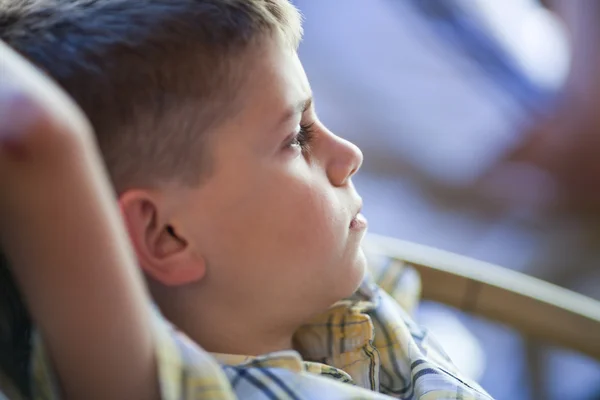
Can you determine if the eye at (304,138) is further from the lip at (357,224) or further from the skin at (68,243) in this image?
the skin at (68,243)

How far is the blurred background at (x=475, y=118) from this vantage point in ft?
3.87

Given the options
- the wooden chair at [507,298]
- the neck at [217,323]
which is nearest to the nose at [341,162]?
the neck at [217,323]

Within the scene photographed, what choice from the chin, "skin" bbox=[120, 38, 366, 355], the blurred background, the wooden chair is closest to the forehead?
"skin" bbox=[120, 38, 366, 355]

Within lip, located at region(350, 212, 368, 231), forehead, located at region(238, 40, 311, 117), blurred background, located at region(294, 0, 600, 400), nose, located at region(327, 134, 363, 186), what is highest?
forehead, located at region(238, 40, 311, 117)

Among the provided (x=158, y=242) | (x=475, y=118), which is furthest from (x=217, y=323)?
(x=475, y=118)

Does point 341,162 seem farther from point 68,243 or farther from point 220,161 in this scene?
point 68,243

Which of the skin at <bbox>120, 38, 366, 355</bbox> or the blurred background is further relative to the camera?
the blurred background

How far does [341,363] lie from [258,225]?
15cm

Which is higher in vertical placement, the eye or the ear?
the eye

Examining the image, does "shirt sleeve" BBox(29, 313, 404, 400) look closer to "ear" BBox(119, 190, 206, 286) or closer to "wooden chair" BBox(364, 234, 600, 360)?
"ear" BBox(119, 190, 206, 286)

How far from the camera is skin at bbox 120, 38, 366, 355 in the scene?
0.42 m

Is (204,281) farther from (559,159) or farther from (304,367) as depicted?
(559,159)

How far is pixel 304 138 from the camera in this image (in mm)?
471

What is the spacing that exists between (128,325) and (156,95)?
138 mm
